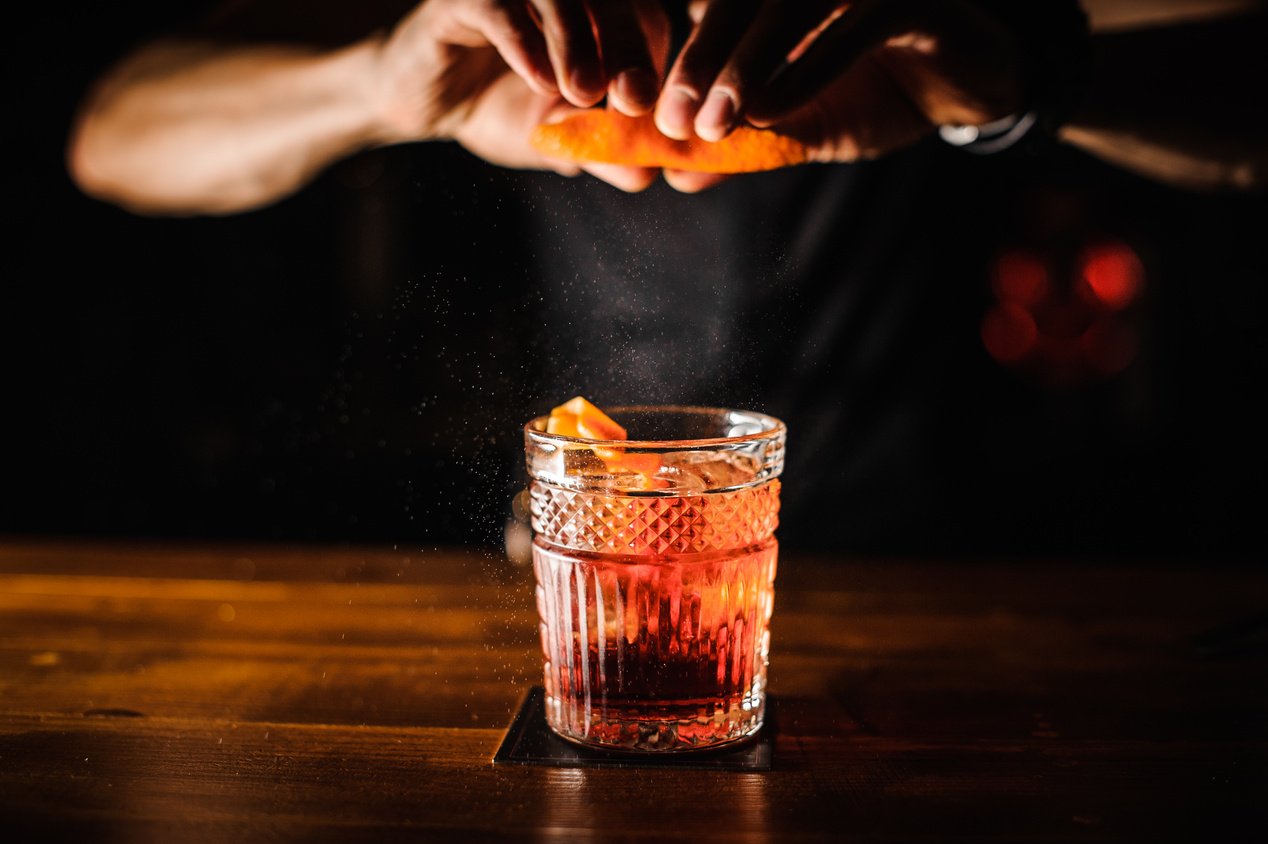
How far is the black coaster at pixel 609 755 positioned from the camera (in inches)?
37.0

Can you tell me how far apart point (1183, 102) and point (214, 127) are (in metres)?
2.08

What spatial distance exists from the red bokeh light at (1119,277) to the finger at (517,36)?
14.1 ft

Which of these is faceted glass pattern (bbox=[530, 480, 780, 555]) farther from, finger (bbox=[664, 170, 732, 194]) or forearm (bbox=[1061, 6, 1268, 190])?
forearm (bbox=[1061, 6, 1268, 190])

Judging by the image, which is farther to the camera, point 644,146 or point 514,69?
point 514,69

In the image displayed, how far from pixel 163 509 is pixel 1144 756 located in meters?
4.54

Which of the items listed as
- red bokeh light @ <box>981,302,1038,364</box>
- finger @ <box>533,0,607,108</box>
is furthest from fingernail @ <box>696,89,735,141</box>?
red bokeh light @ <box>981,302,1038,364</box>

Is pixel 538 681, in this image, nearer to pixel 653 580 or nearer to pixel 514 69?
pixel 653 580

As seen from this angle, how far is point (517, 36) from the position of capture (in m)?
1.13

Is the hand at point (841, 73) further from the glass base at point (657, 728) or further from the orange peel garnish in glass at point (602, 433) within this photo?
the glass base at point (657, 728)

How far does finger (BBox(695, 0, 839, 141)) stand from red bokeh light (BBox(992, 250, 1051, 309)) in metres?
3.96

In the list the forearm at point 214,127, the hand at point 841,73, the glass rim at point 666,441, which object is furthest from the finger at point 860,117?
the forearm at point 214,127

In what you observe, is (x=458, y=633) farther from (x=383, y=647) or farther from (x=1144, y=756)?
(x=1144, y=756)

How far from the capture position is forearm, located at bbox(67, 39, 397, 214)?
6.19 feet

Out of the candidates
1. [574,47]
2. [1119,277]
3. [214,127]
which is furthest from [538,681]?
[1119,277]
